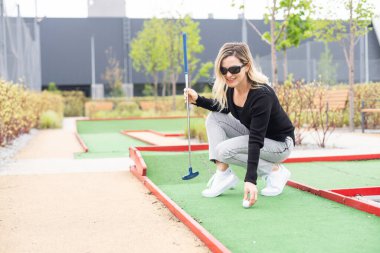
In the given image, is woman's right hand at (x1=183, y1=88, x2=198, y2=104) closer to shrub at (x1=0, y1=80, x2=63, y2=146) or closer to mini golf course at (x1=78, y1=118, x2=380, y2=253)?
mini golf course at (x1=78, y1=118, x2=380, y2=253)

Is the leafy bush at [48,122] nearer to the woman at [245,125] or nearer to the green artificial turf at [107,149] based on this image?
the green artificial turf at [107,149]

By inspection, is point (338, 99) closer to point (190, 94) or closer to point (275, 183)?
point (275, 183)

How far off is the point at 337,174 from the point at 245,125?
6.72 ft

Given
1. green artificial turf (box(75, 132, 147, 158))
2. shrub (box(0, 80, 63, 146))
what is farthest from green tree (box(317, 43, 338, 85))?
green artificial turf (box(75, 132, 147, 158))

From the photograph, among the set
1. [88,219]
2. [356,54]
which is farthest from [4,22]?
[356,54]

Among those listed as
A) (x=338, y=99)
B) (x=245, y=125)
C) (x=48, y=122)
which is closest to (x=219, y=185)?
(x=245, y=125)

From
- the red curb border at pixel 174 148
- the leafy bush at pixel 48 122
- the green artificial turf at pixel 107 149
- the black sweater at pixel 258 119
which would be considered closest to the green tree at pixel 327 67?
the leafy bush at pixel 48 122

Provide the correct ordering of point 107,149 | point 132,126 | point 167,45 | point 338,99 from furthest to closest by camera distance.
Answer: point 167,45
point 132,126
point 338,99
point 107,149

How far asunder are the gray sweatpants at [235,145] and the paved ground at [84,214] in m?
0.64

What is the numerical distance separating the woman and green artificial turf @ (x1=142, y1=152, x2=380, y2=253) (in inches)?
6.2

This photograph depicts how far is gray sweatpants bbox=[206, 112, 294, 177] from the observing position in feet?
14.9

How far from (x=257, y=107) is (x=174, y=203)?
0.96m

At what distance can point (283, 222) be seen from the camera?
12.5 feet

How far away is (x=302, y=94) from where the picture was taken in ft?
31.8
